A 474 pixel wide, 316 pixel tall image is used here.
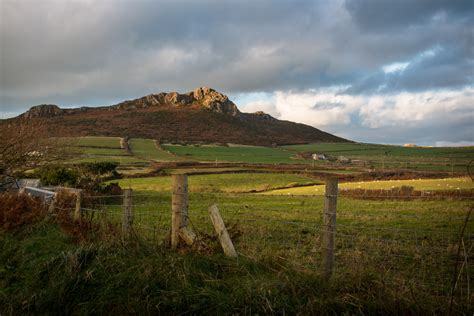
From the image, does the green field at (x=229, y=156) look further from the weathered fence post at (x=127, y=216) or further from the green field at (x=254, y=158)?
the weathered fence post at (x=127, y=216)

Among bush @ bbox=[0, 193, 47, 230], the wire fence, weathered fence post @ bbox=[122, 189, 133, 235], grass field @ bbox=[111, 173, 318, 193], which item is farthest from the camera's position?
grass field @ bbox=[111, 173, 318, 193]

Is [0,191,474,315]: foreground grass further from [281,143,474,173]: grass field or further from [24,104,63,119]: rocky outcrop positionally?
[24,104,63,119]: rocky outcrop

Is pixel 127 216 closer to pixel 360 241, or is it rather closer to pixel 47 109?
pixel 360 241

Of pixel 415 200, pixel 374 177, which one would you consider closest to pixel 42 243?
pixel 415 200

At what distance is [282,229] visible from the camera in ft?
49.1

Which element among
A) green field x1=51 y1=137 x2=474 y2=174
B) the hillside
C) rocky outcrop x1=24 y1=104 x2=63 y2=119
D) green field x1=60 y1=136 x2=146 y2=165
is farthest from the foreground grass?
rocky outcrop x1=24 y1=104 x2=63 y2=119

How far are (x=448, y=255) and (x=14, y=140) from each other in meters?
16.2

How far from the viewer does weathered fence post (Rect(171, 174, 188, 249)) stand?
23.3 ft

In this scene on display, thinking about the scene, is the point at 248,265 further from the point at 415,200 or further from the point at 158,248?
the point at 415,200

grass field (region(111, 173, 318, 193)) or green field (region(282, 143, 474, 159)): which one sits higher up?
green field (region(282, 143, 474, 159))

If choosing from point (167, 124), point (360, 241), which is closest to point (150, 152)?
point (167, 124)

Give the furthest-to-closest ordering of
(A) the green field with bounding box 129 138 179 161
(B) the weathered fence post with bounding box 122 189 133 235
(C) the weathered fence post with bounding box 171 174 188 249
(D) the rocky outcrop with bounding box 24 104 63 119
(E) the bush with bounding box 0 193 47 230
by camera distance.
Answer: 1. (D) the rocky outcrop with bounding box 24 104 63 119
2. (A) the green field with bounding box 129 138 179 161
3. (E) the bush with bounding box 0 193 47 230
4. (B) the weathered fence post with bounding box 122 189 133 235
5. (C) the weathered fence post with bounding box 171 174 188 249

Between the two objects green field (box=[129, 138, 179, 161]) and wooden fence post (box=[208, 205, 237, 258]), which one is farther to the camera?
green field (box=[129, 138, 179, 161])

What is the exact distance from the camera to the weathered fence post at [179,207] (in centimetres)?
710
